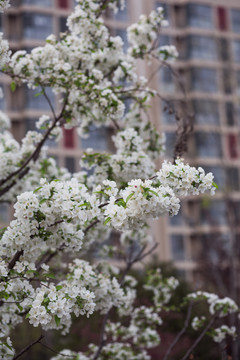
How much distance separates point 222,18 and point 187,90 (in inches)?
475

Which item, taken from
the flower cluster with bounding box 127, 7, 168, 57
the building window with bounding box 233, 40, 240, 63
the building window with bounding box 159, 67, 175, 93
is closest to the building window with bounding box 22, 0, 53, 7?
the building window with bounding box 159, 67, 175, 93

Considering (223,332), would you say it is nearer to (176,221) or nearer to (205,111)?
(176,221)

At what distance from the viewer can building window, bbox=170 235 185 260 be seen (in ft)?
122

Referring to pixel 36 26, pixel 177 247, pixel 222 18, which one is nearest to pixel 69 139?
pixel 36 26

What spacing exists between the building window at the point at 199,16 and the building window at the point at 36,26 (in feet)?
33.9

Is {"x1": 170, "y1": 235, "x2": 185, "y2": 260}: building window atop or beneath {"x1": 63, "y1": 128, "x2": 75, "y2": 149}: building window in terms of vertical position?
beneath

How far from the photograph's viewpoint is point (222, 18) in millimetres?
42594

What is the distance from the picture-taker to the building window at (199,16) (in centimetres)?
4078

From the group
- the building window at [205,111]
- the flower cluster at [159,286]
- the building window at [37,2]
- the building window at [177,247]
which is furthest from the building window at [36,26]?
the flower cluster at [159,286]

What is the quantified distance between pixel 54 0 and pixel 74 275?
34375 mm

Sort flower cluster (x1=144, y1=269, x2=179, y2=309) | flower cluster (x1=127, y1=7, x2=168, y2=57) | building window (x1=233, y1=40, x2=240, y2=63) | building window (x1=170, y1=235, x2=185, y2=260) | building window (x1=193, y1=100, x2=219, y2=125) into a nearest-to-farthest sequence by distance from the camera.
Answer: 1. flower cluster (x1=127, y1=7, x2=168, y2=57)
2. flower cluster (x1=144, y1=269, x2=179, y2=309)
3. building window (x1=193, y1=100, x2=219, y2=125)
4. building window (x1=170, y1=235, x2=185, y2=260)
5. building window (x1=233, y1=40, x2=240, y2=63)

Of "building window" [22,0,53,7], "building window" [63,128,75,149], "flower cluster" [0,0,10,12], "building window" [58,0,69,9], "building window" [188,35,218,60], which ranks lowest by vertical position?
"flower cluster" [0,0,10,12]

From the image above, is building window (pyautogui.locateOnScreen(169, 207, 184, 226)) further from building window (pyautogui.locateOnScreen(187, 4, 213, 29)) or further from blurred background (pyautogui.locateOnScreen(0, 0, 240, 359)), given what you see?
building window (pyautogui.locateOnScreen(187, 4, 213, 29))

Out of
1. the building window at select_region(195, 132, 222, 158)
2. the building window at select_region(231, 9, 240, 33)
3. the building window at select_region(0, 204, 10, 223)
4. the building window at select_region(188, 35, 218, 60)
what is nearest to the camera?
the building window at select_region(0, 204, 10, 223)
